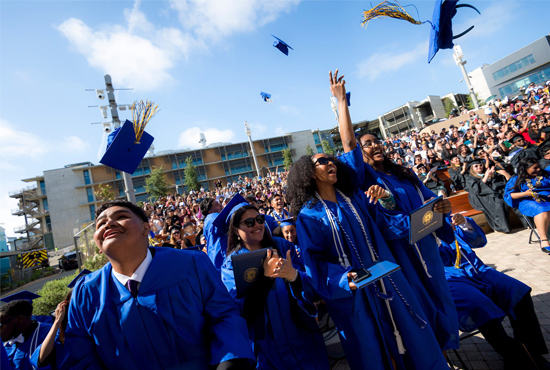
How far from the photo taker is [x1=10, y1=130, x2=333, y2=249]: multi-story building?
46.7 metres

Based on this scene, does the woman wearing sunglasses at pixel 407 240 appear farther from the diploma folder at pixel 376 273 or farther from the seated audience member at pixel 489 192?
the seated audience member at pixel 489 192

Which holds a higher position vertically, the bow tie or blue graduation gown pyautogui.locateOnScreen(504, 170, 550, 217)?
the bow tie

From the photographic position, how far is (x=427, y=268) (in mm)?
2211

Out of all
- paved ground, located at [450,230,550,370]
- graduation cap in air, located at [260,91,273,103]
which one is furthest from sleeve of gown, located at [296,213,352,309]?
graduation cap in air, located at [260,91,273,103]

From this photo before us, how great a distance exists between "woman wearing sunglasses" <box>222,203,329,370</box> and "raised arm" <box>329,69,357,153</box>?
1008 mm

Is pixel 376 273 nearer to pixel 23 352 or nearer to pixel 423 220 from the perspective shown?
pixel 423 220

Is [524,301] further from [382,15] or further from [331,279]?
[382,15]

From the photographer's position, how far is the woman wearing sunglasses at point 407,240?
215cm

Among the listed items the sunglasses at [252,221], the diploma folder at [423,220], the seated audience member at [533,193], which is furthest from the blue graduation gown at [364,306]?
the seated audience member at [533,193]

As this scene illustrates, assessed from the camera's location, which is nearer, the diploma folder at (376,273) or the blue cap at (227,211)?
the diploma folder at (376,273)

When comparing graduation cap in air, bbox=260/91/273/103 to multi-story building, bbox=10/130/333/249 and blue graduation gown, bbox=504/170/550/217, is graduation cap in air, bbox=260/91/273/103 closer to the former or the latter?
blue graduation gown, bbox=504/170/550/217

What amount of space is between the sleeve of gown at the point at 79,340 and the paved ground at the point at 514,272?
2923mm

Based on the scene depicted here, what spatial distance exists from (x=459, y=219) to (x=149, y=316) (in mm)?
2616

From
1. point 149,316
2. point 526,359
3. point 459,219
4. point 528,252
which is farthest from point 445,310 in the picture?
point 528,252
